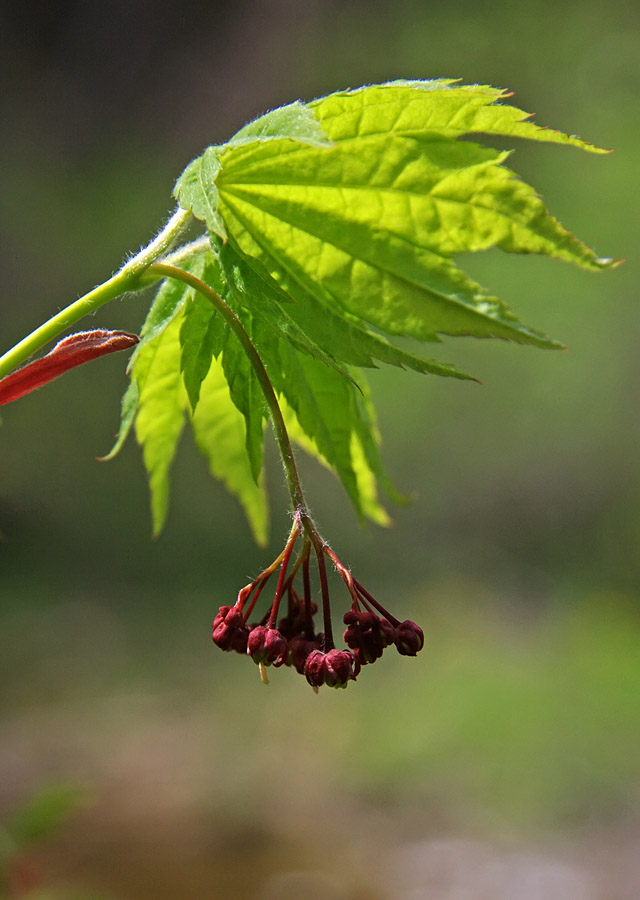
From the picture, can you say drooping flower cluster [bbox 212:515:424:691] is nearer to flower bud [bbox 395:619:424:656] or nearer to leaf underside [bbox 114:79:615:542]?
flower bud [bbox 395:619:424:656]

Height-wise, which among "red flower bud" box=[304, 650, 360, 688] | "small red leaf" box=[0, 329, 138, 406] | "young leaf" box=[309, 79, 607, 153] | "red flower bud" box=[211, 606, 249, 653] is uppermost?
"young leaf" box=[309, 79, 607, 153]

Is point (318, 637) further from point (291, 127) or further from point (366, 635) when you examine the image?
point (291, 127)

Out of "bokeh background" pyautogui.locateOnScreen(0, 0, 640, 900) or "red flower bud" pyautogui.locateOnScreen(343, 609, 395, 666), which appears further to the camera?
"bokeh background" pyautogui.locateOnScreen(0, 0, 640, 900)

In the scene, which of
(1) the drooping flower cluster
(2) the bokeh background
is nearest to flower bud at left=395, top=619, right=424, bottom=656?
(1) the drooping flower cluster

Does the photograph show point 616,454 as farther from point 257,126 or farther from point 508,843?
point 257,126

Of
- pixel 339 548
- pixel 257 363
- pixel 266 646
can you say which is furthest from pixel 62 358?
pixel 339 548
